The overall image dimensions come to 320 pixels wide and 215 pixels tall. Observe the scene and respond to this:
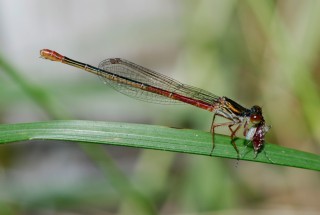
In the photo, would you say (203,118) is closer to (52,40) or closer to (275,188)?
(275,188)

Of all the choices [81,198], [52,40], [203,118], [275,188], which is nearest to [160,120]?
[203,118]

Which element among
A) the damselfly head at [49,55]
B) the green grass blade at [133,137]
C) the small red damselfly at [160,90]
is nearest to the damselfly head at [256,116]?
the small red damselfly at [160,90]

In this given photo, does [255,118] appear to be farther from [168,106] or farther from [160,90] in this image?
[168,106]

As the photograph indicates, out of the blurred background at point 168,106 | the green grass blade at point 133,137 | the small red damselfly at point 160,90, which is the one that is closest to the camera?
the green grass blade at point 133,137

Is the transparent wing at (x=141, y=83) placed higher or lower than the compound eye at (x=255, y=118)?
higher

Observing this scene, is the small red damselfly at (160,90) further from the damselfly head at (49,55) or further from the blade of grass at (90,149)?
the blade of grass at (90,149)

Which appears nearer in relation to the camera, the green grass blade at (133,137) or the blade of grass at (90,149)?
the green grass blade at (133,137)

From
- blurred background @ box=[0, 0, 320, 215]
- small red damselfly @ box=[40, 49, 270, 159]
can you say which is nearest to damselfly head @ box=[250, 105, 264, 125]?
small red damselfly @ box=[40, 49, 270, 159]
